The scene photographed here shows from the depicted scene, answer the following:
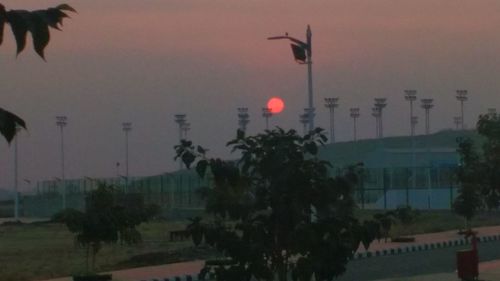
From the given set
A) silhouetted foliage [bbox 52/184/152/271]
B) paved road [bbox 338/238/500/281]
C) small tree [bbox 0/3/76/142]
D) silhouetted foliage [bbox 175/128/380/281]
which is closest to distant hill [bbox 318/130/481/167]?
paved road [bbox 338/238/500/281]

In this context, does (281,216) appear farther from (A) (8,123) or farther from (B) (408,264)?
(B) (408,264)

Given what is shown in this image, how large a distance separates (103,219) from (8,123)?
22.3m

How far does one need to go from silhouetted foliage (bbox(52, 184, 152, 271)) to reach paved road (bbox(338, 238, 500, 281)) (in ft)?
16.6

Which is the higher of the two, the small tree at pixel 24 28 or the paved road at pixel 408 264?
the small tree at pixel 24 28

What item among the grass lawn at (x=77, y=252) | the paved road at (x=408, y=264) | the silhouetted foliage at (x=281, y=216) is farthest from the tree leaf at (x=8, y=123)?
the paved road at (x=408, y=264)

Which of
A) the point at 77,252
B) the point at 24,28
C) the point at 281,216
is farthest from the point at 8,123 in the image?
the point at 77,252

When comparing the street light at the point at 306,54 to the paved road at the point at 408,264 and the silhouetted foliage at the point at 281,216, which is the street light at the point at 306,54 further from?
the silhouetted foliage at the point at 281,216

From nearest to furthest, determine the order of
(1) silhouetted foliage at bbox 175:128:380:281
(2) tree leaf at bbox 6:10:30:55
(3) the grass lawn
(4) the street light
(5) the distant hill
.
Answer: (2) tree leaf at bbox 6:10:30:55 → (1) silhouetted foliage at bbox 175:128:380:281 → (4) the street light → (3) the grass lawn → (5) the distant hill

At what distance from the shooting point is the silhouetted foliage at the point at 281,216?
10.7 m

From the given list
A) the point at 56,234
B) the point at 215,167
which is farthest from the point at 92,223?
the point at 56,234

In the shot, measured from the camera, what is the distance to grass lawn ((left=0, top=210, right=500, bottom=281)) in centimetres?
3191

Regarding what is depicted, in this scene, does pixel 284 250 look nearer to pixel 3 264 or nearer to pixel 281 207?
pixel 281 207

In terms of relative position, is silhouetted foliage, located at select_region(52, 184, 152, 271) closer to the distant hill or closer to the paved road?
the paved road

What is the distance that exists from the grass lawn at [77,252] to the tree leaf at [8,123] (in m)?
14.4
